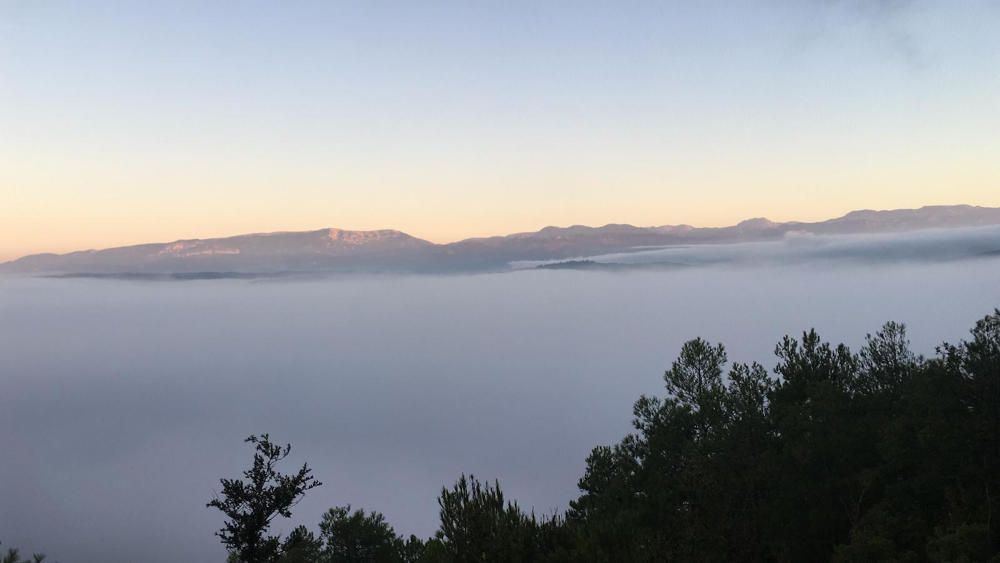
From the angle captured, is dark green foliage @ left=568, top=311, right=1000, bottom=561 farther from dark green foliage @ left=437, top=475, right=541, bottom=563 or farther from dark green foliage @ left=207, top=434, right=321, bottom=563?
dark green foliage @ left=207, top=434, right=321, bottom=563

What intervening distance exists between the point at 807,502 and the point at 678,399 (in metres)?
20.3

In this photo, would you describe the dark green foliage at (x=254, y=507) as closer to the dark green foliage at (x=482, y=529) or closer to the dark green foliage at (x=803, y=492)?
the dark green foliage at (x=803, y=492)

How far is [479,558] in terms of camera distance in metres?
23.7

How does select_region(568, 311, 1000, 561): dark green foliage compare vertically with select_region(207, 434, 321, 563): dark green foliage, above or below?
above

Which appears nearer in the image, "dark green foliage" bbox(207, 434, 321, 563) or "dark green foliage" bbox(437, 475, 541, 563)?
"dark green foliage" bbox(437, 475, 541, 563)

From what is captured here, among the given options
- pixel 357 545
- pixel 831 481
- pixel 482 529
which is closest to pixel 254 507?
pixel 357 545

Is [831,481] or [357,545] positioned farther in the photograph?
[357,545]

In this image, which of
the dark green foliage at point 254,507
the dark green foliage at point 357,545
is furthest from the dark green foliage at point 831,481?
the dark green foliage at point 254,507

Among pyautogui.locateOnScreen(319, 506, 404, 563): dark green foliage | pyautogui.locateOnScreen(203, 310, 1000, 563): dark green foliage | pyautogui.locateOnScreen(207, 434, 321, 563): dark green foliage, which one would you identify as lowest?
pyautogui.locateOnScreen(319, 506, 404, 563): dark green foliage

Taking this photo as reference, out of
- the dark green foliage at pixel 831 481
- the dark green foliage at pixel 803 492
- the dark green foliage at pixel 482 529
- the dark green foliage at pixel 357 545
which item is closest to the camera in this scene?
the dark green foliage at pixel 831 481

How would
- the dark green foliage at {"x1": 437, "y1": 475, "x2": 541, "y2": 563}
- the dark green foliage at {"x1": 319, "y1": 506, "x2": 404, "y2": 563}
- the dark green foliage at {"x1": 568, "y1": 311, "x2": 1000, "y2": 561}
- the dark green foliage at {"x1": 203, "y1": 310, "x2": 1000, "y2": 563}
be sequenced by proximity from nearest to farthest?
1. the dark green foliage at {"x1": 568, "y1": 311, "x2": 1000, "y2": 561}
2. the dark green foliage at {"x1": 203, "y1": 310, "x2": 1000, "y2": 563}
3. the dark green foliage at {"x1": 437, "y1": 475, "x2": 541, "y2": 563}
4. the dark green foliage at {"x1": 319, "y1": 506, "x2": 404, "y2": 563}

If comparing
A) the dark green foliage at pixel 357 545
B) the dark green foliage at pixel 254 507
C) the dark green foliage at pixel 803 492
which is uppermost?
the dark green foliage at pixel 803 492

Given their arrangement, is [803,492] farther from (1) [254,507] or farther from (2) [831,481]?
(1) [254,507]

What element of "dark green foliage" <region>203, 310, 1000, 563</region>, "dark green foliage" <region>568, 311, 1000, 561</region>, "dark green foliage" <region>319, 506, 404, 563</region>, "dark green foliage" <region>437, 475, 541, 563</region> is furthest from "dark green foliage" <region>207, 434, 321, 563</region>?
"dark green foliage" <region>568, 311, 1000, 561</region>
